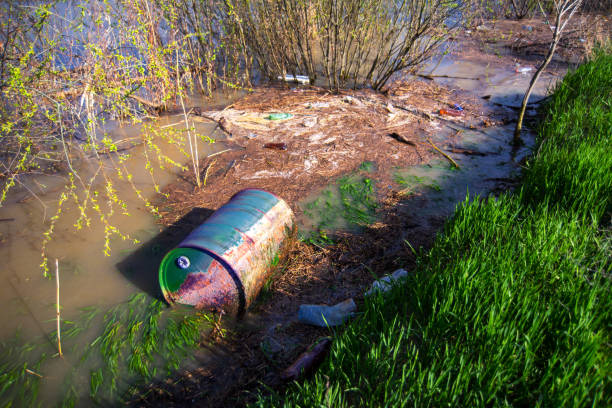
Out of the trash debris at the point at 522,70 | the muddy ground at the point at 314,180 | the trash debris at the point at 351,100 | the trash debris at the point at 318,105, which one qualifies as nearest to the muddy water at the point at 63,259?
the muddy ground at the point at 314,180

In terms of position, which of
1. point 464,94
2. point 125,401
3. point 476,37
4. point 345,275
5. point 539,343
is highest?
point 476,37

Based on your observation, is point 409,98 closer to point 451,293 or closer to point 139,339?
point 451,293

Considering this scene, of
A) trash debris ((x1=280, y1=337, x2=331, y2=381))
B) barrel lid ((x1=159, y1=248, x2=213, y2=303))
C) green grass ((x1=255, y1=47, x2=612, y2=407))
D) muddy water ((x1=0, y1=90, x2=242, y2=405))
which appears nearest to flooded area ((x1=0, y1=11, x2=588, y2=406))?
muddy water ((x1=0, y1=90, x2=242, y2=405))

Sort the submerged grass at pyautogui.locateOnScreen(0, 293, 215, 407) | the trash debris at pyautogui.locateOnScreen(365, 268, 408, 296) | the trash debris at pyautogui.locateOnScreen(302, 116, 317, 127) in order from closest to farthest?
the submerged grass at pyautogui.locateOnScreen(0, 293, 215, 407) < the trash debris at pyautogui.locateOnScreen(365, 268, 408, 296) < the trash debris at pyautogui.locateOnScreen(302, 116, 317, 127)

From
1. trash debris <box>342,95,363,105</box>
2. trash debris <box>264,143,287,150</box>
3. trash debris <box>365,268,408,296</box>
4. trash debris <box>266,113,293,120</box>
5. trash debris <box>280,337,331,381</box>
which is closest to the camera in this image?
trash debris <box>280,337,331,381</box>

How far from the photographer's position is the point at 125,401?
2.32m

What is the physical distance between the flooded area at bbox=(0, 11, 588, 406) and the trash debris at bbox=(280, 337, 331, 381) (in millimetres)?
225

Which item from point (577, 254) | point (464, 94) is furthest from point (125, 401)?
point (464, 94)

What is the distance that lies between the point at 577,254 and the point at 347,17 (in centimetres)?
512

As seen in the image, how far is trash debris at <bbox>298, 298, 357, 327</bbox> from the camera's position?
2.56 meters

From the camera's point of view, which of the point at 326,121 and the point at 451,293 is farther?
the point at 326,121

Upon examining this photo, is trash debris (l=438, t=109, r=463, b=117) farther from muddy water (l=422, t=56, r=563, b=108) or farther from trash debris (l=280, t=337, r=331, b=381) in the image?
trash debris (l=280, t=337, r=331, b=381)

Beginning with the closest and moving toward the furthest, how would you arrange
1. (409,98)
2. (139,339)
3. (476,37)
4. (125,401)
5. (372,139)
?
1. (125,401)
2. (139,339)
3. (372,139)
4. (409,98)
5. (476,37)

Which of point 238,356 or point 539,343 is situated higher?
point 539,343
